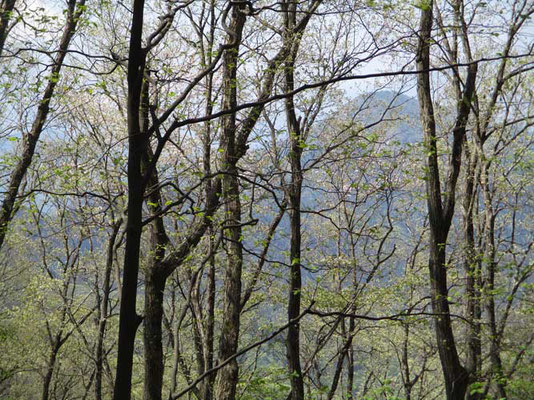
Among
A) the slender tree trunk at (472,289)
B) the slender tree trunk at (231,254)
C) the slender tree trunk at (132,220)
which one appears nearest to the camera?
the slender tree trunk at (132,220)

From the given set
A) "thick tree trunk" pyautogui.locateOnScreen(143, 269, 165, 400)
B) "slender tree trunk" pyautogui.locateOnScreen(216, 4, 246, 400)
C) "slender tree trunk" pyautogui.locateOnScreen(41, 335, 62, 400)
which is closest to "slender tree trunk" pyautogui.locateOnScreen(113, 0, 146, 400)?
"thick tree trunk" pyautogui.locateOnScreen(143, 269, 165, 400)

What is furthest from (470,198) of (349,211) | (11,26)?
(11,26)

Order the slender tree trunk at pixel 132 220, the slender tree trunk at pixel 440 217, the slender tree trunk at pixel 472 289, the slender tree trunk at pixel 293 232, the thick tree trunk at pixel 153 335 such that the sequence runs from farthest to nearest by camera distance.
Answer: the slender tree trunk at pixel 293 232, the slender tree trunk at pixel 472 289, the slender tree trunk at pixel 440 217, the thick tree trunk at pixel 153 335, the slender tree trunk at pixel 132 220

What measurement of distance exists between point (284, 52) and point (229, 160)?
2.47m

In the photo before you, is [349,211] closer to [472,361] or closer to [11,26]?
[472,361]

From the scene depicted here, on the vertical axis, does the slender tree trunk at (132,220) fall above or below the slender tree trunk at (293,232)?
below

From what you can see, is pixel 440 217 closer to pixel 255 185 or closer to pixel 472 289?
pixel 472 289

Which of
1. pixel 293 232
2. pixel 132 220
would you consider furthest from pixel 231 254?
pixel 132 220

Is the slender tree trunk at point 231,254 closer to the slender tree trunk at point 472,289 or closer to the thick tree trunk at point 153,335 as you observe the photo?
the thick tree trunk at point 153,335

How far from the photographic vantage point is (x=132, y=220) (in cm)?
146

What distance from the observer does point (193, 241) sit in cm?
566

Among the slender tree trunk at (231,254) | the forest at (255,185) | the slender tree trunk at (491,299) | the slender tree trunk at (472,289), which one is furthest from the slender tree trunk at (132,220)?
the slender tree trunk at (491,299)

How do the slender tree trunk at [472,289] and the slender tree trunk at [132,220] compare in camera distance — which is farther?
the slender tree trunk at [472,289]

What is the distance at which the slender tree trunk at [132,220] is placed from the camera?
4.61 ft
